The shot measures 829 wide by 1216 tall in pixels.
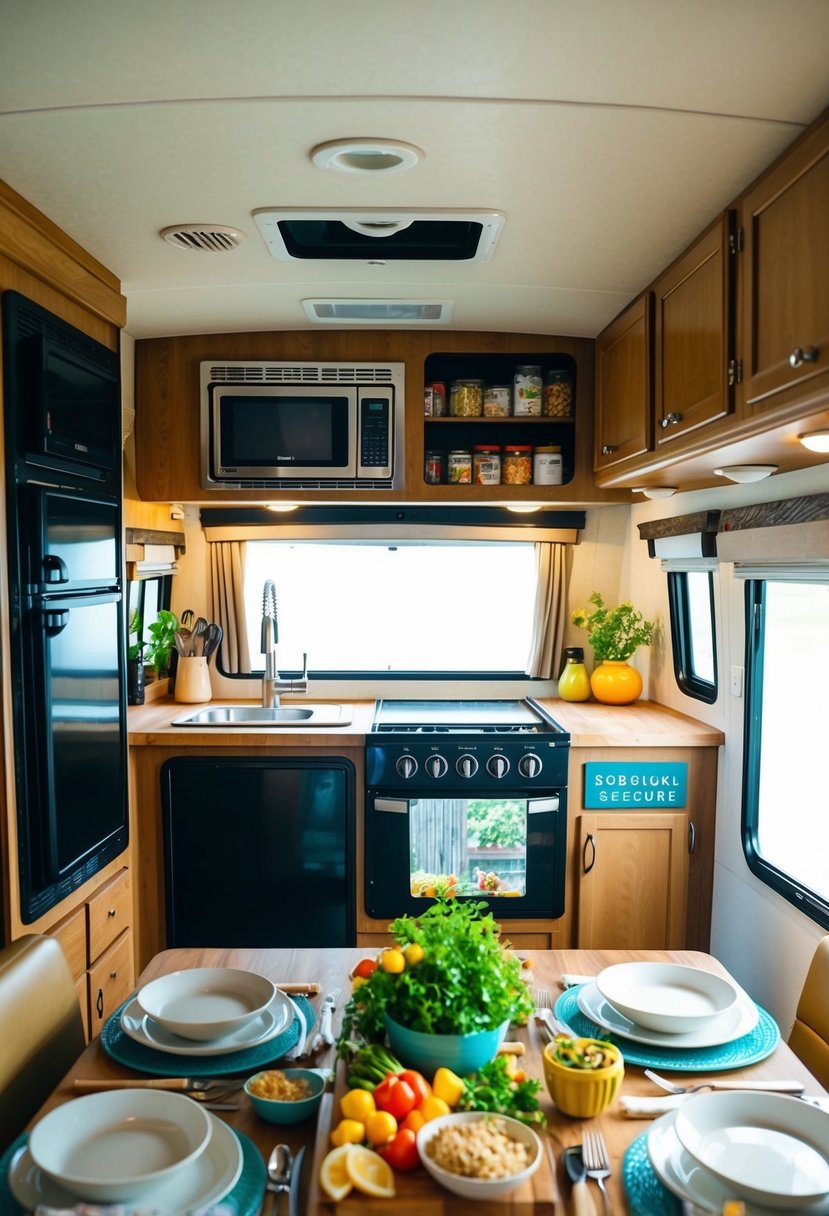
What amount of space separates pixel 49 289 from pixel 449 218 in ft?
3.33

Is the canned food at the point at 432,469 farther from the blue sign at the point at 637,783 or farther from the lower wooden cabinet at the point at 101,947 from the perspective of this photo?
the lower wooden cabinet at the point at 101,947

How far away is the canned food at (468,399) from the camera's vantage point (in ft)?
11.6

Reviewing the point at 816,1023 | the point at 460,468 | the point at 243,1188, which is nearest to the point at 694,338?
the point at 460,468

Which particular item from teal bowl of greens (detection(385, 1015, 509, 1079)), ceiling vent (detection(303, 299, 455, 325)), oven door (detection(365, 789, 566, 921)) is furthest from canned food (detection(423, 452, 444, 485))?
teal bowl of greens (detection(385, 1015, 509, 1079))

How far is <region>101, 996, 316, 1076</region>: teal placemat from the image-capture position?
1474 mm

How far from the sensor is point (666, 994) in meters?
1.69

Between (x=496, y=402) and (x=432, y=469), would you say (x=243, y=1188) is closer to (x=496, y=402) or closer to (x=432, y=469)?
(x=432, y=469)

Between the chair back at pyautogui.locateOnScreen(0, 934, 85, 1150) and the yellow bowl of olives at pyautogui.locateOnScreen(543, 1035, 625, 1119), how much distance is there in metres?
0.84

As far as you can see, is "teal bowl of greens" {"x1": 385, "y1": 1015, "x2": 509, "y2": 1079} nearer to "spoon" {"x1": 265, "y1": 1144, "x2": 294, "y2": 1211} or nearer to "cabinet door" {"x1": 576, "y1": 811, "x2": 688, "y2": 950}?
"spoon" {"x1": 265, "y1": 1144, "x2": 294, "y2": 1211}

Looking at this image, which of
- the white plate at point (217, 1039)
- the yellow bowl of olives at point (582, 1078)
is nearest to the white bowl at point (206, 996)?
the white plate at point (217, 1039)

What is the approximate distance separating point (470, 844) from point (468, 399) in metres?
1.62

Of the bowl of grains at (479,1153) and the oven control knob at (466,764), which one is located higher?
the oven control knob at (466,764)

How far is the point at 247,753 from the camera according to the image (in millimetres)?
3264

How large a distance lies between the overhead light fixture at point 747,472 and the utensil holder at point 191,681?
2221 mm
